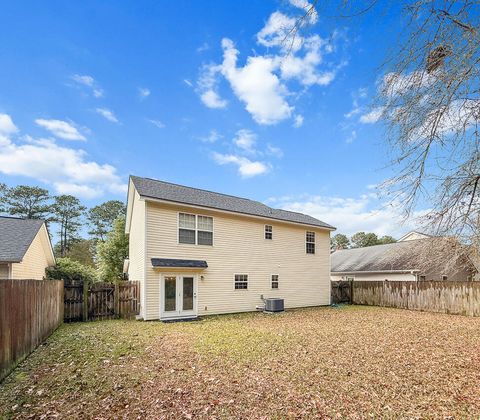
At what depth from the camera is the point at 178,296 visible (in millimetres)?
12898

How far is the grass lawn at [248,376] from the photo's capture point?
396 cm

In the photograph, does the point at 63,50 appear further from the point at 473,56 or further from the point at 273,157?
the point at 473,56

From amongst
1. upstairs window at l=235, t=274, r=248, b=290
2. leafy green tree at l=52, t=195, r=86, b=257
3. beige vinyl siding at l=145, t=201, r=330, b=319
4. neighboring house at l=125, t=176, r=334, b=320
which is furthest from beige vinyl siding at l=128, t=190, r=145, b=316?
leafy green tree at l=52, t=195, r=86, b=257

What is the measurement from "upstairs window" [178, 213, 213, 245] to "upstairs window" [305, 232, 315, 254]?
6.74 metres

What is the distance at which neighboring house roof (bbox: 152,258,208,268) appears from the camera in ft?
40.0

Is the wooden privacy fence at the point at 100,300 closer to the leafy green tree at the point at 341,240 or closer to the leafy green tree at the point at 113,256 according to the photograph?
the leafy green tree at the point at 113,256

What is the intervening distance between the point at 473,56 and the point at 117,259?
1043 inches

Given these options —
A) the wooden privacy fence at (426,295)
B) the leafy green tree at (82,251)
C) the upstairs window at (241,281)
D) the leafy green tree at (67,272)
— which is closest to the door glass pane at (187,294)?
the upstairs window at (241,281)

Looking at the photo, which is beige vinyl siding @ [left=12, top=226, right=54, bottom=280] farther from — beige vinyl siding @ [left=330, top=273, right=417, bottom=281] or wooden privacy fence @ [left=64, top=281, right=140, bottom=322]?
beige vinyl siding @ [left=330, top=273, right=417, bottom=281]

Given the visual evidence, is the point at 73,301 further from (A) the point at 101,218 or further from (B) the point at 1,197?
(A) the point at 101,218

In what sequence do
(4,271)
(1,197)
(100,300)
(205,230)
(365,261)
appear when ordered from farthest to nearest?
(1,197) → (365,261) → (205,230) → (4,271) → (100,300)

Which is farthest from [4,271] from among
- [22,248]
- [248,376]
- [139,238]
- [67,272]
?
[248,376]

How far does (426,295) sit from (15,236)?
21.1m

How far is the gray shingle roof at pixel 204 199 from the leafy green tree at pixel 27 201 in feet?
105
